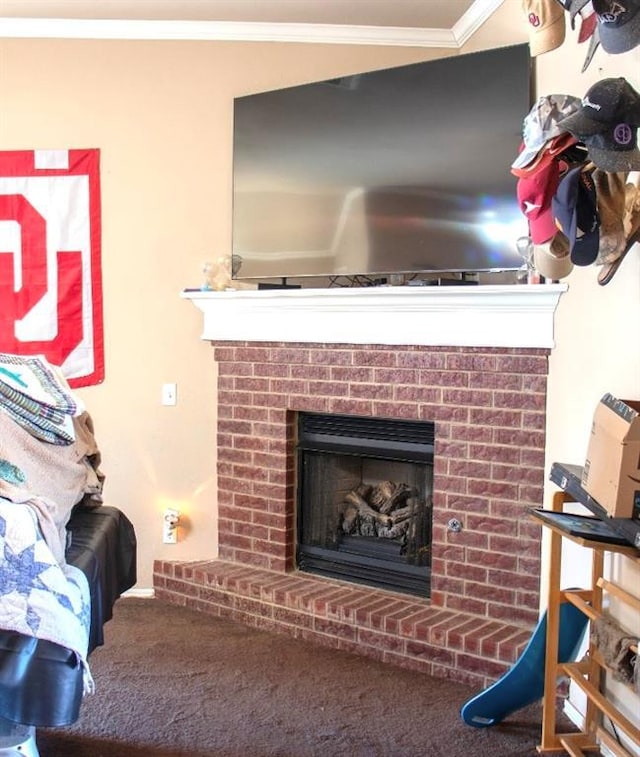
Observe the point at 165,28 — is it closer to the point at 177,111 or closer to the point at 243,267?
the point at 177,111

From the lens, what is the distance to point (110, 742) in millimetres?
2496

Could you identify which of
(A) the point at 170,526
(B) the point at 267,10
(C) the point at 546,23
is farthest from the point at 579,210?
(A) the point at 170,526

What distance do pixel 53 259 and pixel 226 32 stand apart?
1304 mm

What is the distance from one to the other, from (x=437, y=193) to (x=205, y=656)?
1.97 meters

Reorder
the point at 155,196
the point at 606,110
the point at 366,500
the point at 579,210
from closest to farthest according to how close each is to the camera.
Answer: the point at 606,110
the point at 579,210
the point at 366,500
the point at 155,196

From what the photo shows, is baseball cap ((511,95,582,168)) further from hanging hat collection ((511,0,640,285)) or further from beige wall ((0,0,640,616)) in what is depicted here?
beige wall ((0,0,640,616))

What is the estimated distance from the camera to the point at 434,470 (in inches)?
129

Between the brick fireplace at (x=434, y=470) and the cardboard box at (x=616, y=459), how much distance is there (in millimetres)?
910

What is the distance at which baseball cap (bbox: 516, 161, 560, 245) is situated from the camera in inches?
83.8

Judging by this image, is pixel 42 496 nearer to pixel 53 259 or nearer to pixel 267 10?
pixel 53 259

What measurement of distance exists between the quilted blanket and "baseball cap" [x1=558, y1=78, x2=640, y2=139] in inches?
58.5

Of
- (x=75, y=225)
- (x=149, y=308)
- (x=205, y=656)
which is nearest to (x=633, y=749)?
(x=205, y=656)

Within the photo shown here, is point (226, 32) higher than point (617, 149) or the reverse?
higher

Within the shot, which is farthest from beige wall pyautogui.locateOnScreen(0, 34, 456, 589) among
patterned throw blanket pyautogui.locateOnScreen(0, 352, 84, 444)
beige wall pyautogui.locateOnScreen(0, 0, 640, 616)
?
patterned throw blanket pyautogui.locateOnScreen(0, 352, 84, 444)
